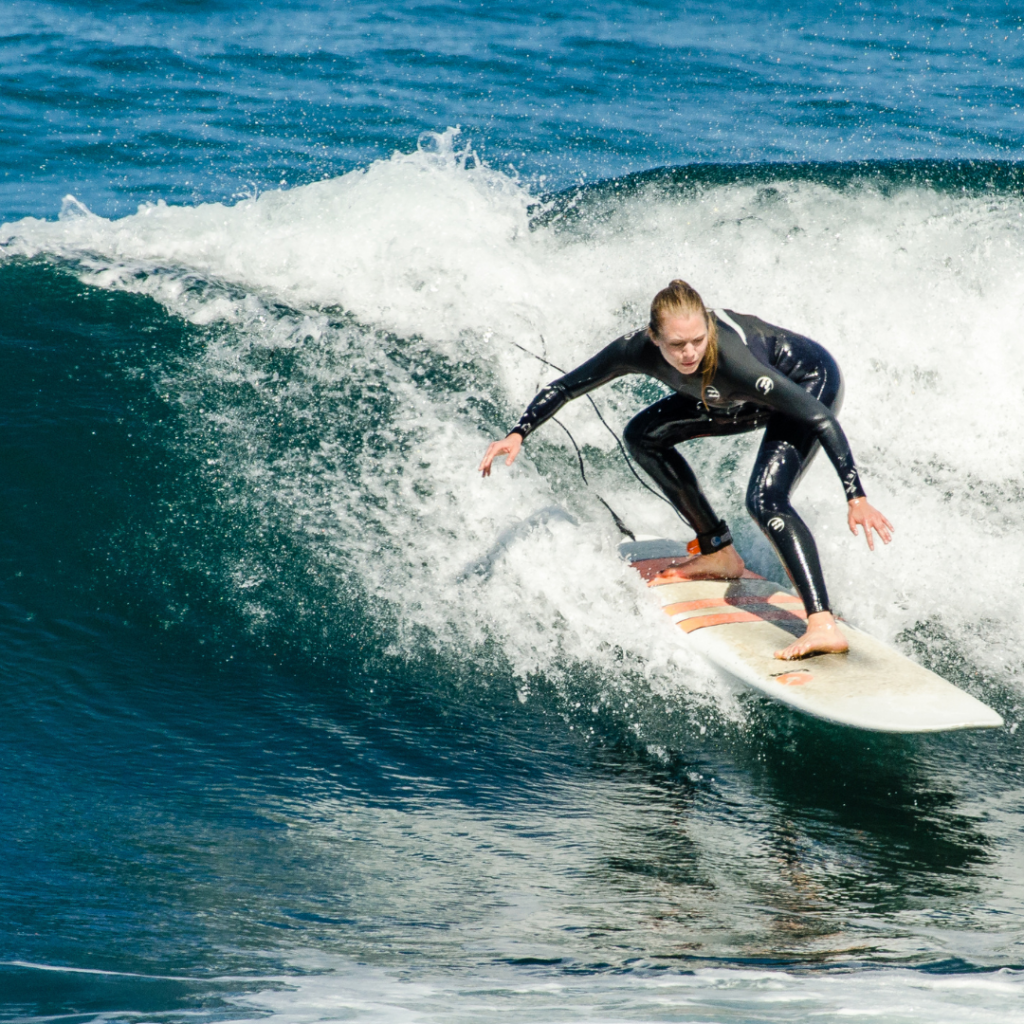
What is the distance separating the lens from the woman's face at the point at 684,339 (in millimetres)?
4482

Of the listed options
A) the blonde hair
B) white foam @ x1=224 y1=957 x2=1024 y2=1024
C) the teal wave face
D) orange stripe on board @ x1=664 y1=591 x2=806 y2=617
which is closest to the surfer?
the blonde hair

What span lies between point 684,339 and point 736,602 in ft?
5.08

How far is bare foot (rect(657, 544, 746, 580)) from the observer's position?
5.62m

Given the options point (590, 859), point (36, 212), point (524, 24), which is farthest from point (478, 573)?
point (524, 24)

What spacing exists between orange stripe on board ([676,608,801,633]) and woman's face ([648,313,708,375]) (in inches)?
49.8

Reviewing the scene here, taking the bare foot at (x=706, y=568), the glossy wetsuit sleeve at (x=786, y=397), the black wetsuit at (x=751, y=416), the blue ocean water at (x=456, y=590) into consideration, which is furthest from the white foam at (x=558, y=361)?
the glossy wetsuit sleeve at (x=786, y=397)

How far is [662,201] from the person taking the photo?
9484 millimetres

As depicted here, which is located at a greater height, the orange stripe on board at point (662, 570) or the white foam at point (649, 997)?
the orange stripe on board at point (662, 570)

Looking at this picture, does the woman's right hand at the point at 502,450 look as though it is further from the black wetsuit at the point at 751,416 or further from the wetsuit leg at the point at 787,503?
the wetsuit leg at the point at 787,503

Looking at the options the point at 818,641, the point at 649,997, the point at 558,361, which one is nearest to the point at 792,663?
the point at 818,641

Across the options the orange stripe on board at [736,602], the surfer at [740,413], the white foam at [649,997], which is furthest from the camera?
the orange stripe on board at [736,602]

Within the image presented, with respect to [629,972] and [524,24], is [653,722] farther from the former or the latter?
[524,24]

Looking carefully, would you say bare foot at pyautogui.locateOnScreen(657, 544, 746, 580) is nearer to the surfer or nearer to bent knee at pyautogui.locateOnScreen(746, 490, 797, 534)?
the surfer

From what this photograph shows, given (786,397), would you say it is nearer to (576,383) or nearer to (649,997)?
(576,383)
